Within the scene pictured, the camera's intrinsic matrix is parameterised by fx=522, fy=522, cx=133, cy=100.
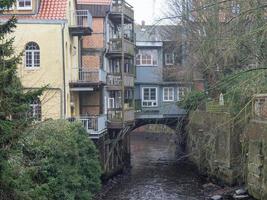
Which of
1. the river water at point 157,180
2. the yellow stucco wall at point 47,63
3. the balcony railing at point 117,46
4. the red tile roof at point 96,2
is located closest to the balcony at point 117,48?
the balcony railing at point 117,46

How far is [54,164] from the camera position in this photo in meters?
18.1

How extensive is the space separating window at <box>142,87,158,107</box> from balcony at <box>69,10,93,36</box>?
1699cm

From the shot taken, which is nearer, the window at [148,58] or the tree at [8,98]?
the tree at [8,98]

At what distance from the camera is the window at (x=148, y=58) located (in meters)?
47.6

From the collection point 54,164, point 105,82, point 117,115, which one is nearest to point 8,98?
point 54,164

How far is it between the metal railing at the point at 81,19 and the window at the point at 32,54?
3123 mm

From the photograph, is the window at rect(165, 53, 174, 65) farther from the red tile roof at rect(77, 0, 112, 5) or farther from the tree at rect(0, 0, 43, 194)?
the tree at rect(0, 0, 43, 194)

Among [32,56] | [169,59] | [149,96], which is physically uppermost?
[169,59]

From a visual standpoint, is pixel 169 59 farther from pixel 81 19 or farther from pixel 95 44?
pixel 81 19

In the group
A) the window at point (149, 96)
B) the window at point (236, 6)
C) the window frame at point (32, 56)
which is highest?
the window frame at point (32, 56)

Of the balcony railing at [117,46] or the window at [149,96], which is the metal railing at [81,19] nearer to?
the balcony railing at [117,46]

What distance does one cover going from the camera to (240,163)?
28516mm

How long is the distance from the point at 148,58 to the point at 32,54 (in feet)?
70.9

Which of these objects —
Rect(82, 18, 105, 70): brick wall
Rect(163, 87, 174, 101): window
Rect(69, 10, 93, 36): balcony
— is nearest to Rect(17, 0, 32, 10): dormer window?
Rect(69, 10, 93, 36): balcony
